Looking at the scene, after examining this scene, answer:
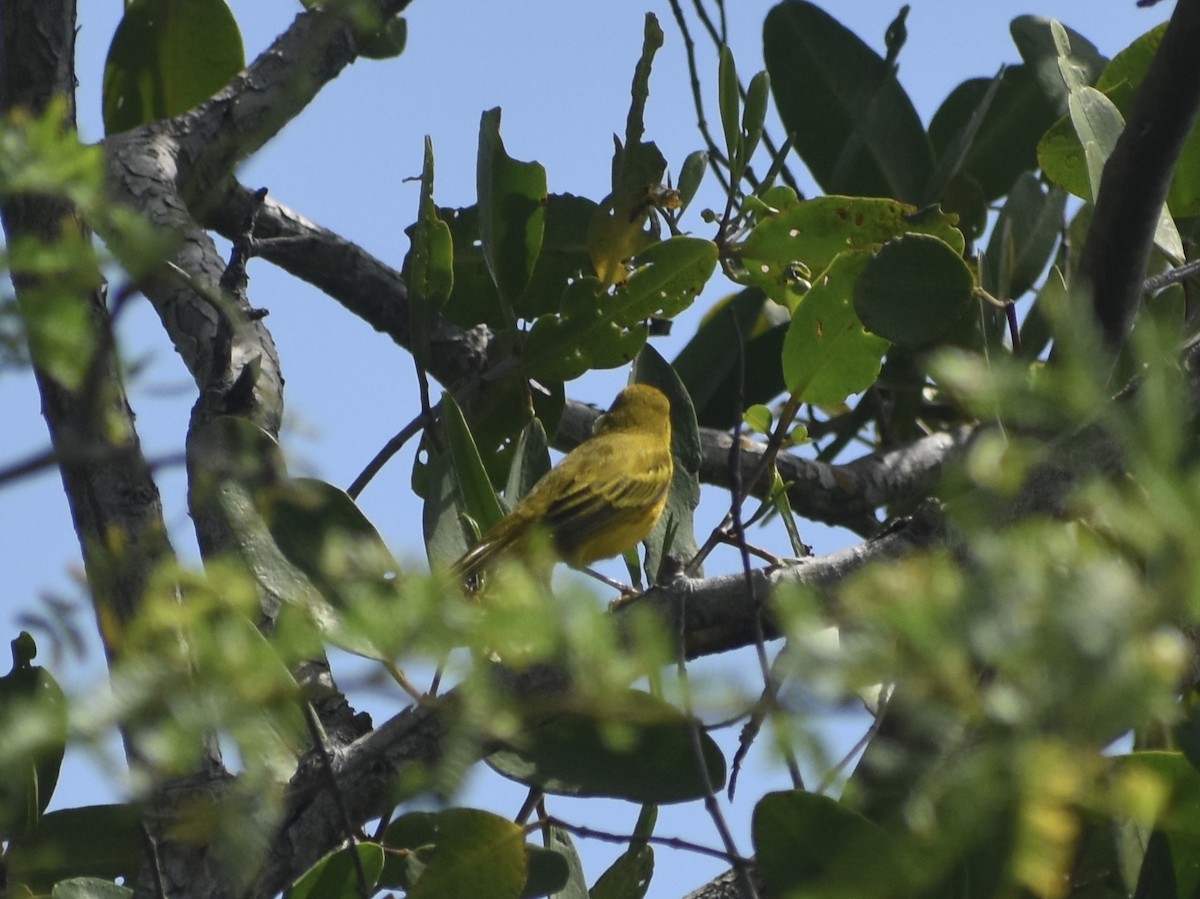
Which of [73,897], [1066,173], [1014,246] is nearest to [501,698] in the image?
[73,897]

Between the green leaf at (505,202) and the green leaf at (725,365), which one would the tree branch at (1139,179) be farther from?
the green leaf at (725,365)

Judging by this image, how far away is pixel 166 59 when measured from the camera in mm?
4203

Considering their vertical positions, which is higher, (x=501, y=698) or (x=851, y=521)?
(x=851, y=521)

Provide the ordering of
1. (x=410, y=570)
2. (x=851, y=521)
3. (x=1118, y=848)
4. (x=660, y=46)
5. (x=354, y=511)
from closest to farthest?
(x=410, y=570) < (x=1118, y=848) < (x=354, y=511) < (x=660, y=46) < (x=851, y=521)

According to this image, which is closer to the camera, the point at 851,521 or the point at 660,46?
the point at 660,46

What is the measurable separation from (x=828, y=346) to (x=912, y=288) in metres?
0.31

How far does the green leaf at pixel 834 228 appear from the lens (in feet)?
11.8

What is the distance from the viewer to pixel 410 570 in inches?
51.0

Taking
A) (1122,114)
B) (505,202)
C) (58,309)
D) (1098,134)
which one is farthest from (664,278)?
(58,309)

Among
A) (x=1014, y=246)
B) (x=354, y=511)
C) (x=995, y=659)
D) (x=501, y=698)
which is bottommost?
(x=995, y=659)

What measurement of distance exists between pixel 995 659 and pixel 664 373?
2838 millimetres

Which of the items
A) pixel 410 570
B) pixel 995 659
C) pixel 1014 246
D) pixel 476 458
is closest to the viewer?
pixel 995 659

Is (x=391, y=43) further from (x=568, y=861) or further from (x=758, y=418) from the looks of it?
(x=568, y=861)

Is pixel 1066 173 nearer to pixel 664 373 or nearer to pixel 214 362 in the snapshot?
pixel 664 373
